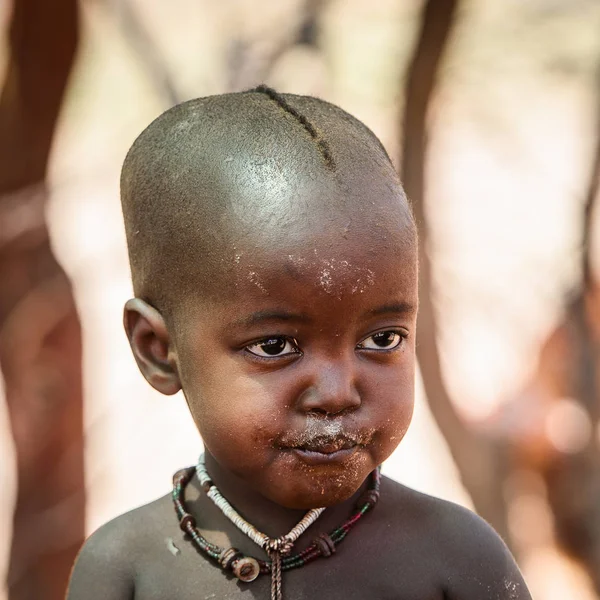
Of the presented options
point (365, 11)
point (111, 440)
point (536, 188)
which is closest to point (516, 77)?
point (536, 188)

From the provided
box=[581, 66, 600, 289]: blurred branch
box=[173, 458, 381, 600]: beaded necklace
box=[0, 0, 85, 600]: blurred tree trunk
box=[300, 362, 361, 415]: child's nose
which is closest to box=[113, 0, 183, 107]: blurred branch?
box=[0, 0, 85, 600]: blurred tree trunk

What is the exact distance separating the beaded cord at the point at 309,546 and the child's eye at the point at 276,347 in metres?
0.36

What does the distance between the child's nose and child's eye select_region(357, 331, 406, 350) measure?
7cm

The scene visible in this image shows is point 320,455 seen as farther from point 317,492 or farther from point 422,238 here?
point 422,238

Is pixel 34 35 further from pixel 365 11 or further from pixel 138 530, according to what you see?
pixel 138 530

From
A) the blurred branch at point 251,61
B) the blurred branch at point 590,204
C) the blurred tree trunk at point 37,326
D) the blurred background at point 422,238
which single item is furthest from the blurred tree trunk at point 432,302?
the blurred tree trunk at point 37,326

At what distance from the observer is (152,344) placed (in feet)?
4.73

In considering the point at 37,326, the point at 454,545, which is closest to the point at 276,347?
the point at 454,545

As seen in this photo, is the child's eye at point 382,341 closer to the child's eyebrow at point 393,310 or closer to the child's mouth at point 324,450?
the child's eyebrow at point 393,310

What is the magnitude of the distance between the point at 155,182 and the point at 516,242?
2.41 meters

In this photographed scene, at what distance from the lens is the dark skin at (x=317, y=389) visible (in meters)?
1.22

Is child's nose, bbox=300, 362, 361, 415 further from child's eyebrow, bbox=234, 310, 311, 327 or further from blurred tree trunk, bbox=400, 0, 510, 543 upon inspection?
blurred tree trunk, bbox=400, 0, 510, 543

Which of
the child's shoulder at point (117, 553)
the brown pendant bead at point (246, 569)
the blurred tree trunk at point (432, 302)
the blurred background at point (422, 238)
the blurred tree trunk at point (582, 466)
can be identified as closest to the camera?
the brown pendant bead at point (246, 569)

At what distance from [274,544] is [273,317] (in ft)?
1.36
